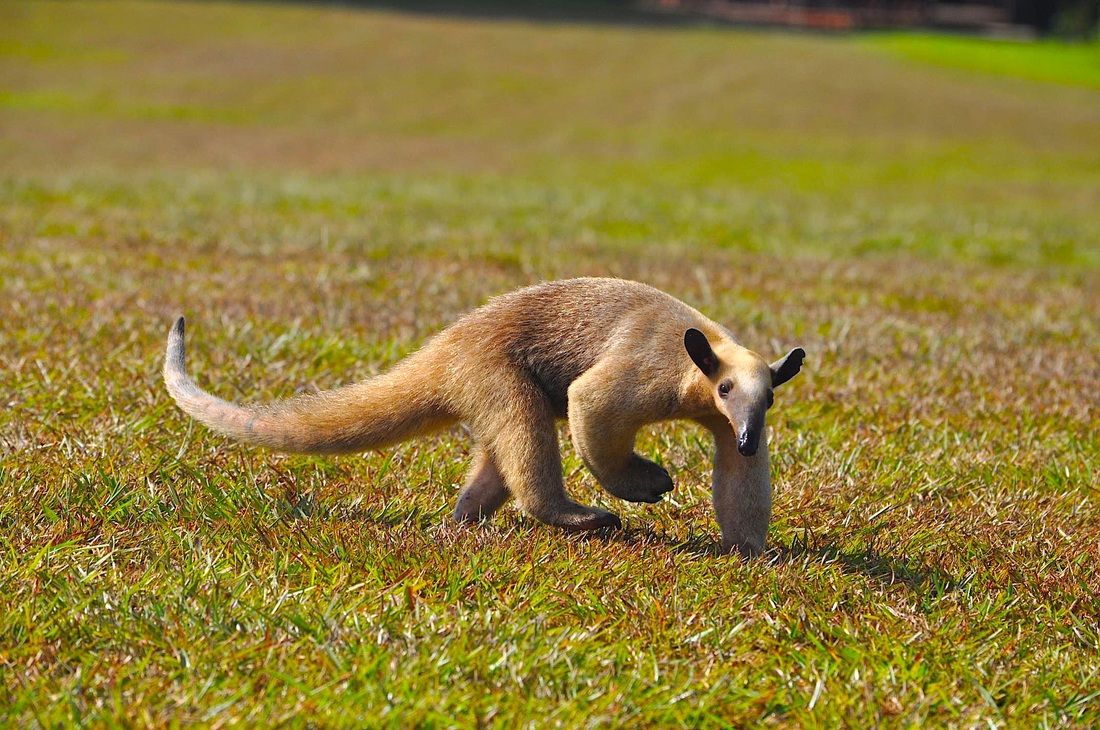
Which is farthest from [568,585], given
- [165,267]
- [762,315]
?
[165,267]

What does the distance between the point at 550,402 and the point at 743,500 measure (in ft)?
2.48

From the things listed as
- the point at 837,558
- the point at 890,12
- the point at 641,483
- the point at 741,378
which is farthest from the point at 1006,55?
the point at 741,378

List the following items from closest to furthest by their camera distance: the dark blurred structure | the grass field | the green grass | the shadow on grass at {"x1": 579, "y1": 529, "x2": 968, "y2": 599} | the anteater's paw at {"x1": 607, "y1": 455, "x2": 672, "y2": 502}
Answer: the grass field, the shadow on grass at {"x1": 579, "y1": 529, "x2": 968, "y2": 599}, the anteater's paw at {"x1": 607, "y1": 455, "x2": 672, "y2": 502}, the green grass, the dark blurred structure

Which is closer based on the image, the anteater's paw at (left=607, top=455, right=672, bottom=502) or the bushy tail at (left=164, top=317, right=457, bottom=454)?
the anteater's paw at (left=607, top=455, right=672, bottom=502)

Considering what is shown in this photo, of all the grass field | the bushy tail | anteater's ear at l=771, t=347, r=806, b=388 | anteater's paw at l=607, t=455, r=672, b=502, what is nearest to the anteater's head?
anteater's ear at l=771, t=347, r=806, b=388

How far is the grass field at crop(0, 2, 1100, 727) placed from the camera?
3.12m

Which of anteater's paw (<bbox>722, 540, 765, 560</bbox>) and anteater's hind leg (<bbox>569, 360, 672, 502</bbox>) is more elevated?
anteater's hind leg (<bbox>569, 360, 672, 502</bbox>)

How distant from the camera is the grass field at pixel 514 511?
3.12m

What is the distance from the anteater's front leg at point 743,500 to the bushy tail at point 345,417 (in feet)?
3.21

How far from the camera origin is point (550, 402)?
430cm

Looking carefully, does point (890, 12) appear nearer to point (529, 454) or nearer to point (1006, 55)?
point (1006, 55)

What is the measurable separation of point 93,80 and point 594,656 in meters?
37.7

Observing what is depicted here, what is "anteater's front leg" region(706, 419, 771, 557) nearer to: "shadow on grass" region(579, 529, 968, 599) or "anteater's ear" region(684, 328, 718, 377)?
"shadow on grass" region(579, 529, 968, 599)

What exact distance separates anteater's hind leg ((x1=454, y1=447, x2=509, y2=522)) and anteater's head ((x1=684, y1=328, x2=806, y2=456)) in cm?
87
